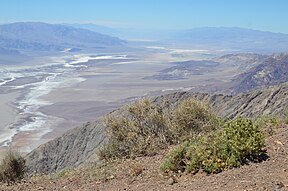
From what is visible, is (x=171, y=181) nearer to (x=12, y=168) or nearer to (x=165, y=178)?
(x=165, y=178)

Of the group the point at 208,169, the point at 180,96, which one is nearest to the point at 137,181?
the point at 208,169

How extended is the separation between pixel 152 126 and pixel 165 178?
20.0 feet

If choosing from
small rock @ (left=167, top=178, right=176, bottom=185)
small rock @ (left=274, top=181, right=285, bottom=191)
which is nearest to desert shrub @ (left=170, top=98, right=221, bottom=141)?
small rock @ (left=167, top=178, right=176, bottom=185)

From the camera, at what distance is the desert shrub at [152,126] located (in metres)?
16.2

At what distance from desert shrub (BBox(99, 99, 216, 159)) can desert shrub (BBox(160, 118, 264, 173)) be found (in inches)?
189

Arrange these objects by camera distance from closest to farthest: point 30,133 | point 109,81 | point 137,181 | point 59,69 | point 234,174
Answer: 1. point 234,174
2. point 137,181
3. point 30,133
4. point 109,81
5. point 59,69

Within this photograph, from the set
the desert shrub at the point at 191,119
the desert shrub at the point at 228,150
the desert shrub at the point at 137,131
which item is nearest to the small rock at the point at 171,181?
the desert shrub at the point at 228,150

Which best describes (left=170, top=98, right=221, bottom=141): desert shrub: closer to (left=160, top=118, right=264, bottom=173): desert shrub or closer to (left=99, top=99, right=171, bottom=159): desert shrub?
(left=99, top=99, right=171, bottom=159): desert shrub

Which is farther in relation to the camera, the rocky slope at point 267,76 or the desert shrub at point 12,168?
the rocky slope at point 267,76

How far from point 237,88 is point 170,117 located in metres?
93.2

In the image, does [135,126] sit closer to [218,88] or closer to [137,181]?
[137,181]

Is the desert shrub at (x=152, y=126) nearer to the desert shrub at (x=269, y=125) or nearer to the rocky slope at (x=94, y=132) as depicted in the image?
the desert shrub at (x=269, y=125)

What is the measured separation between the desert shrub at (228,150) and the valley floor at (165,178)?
0.23 meters

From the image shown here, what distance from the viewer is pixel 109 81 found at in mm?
128875
